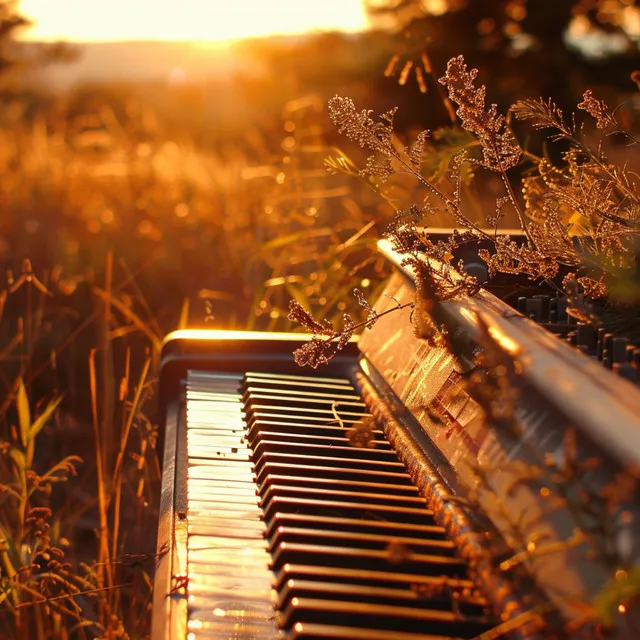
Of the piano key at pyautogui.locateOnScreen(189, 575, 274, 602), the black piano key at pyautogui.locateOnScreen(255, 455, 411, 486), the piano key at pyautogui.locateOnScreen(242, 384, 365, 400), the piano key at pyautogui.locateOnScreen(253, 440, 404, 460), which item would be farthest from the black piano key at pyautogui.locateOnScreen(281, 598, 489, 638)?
the piano key at pyautogui.locateOnScreen(242, 384, 365, 400)

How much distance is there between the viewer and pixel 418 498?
189cm

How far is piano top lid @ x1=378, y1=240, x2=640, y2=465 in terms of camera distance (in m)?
1.27

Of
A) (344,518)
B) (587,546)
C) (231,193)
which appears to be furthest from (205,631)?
(231,193)

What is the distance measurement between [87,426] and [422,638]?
183 inches

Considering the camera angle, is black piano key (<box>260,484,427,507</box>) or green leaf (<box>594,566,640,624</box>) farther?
black piano key (<box>260,484,427,507</box>)

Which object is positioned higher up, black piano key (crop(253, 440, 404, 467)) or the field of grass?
the field of grass

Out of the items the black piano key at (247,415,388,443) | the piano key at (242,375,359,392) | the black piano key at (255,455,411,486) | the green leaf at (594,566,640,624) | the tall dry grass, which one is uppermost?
the tall dry grass

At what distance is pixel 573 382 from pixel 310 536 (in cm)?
53

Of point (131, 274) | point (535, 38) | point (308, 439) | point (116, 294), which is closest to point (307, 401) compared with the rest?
point (308, 439)

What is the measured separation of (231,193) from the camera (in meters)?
10.0

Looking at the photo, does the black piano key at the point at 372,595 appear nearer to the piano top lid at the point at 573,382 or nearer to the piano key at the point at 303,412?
the piano top lid at the point at 573,382

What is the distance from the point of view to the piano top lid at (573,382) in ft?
4.15

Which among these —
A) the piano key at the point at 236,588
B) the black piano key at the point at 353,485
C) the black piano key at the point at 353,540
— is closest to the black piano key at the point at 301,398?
the black piano key at the point at 353,485

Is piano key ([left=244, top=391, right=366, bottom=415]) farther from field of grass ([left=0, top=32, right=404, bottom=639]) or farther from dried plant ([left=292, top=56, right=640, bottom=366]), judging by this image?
field of grass ([left=0, top=32, right=404, bottom=639])
